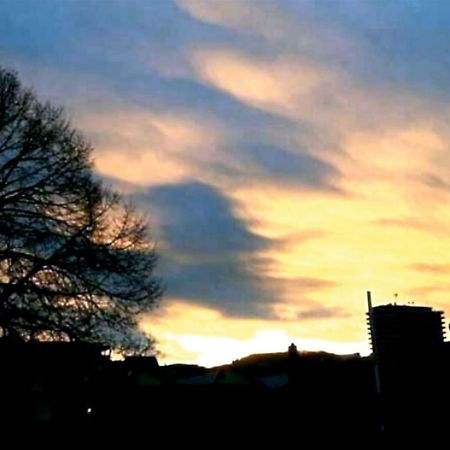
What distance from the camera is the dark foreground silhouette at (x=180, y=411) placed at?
984 inches

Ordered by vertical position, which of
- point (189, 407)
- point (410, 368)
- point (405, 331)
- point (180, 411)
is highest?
point (405, 331)

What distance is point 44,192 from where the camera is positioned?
26.1 meters

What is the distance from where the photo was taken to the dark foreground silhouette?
25.0 metres

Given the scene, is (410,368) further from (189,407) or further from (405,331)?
(189,407)

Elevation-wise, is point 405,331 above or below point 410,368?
above

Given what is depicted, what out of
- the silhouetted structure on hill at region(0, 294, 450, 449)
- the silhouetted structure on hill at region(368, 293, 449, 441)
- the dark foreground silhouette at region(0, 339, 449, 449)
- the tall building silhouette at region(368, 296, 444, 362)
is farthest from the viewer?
the tall building silhouette at region(368, 296, 444, 362)

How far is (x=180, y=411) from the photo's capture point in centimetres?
2650

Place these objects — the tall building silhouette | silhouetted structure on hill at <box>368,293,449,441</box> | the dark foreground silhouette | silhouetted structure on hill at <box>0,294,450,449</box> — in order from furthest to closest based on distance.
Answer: the tall building silhouette < silhouetted structure on hill at <box>368,293,449,441</box> < silhouetted structure on hill at <box>0,294,450,449</box> < the dark foreground silhouette

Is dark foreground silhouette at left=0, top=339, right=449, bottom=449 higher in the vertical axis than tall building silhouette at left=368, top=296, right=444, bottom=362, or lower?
lower

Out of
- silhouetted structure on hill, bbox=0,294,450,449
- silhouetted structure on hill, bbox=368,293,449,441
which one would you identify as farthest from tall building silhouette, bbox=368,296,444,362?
silhouetted structure on hill, bbox=0,294,450,449

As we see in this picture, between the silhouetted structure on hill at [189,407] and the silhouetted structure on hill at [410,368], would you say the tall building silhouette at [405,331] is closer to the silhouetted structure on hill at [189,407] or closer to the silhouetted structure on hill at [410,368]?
the silhouetted structure on hill at [410,368]

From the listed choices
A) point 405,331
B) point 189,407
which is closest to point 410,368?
point 405,331

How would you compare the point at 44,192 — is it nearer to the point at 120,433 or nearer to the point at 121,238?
the point at 121,238

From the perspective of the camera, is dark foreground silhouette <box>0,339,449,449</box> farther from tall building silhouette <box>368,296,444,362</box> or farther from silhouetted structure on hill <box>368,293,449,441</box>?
tall building silhouette <box>368,296,444,362</box>
